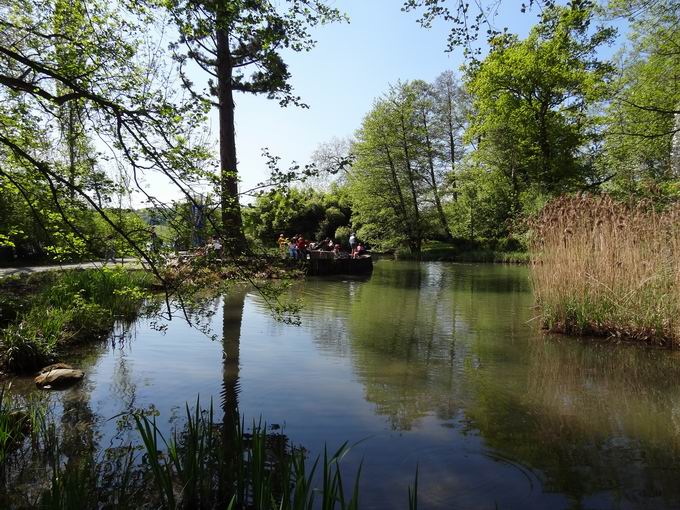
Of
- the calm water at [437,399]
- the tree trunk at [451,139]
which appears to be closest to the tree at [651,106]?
the calm water at [437,399]

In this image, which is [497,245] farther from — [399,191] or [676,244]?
[676,244]

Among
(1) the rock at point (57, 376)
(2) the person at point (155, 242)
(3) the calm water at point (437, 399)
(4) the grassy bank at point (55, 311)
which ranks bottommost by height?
(3) the calm water at point (437, 399)

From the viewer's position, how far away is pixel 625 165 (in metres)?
20.1

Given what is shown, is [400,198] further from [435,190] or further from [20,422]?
[20,422]

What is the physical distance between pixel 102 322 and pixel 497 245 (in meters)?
28.2

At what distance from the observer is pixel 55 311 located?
7.64m

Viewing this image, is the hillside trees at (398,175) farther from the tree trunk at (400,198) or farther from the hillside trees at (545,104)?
the hillside trees at (545,104)

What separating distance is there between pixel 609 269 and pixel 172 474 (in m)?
7.58

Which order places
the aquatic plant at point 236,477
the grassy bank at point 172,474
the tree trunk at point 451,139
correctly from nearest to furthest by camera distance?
the aquatic plant at point 236,477 → the grassy bank at point 172,474 → the tree trunk at point 451,139

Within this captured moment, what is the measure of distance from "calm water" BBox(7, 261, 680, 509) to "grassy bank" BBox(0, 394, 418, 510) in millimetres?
359

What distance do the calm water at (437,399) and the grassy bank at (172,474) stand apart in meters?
0.36

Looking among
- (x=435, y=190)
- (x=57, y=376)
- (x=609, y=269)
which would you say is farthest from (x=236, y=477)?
(x=435, y=190)

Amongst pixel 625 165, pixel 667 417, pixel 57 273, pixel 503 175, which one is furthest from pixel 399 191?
pixel 667 417

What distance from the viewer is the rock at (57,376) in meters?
5.91
